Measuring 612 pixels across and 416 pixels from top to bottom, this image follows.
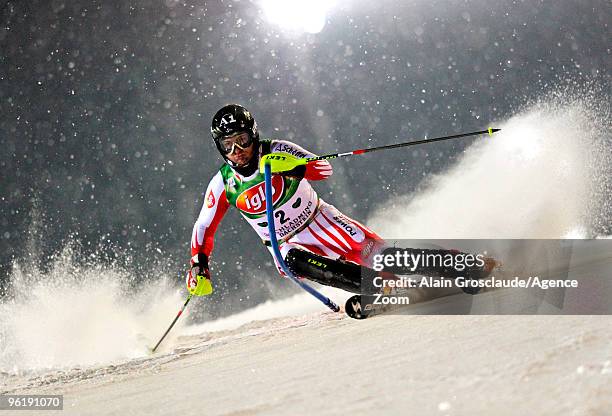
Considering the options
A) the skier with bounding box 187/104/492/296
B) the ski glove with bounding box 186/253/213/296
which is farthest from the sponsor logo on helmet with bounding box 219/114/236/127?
the ski glove with bounding box 186/253/213/296

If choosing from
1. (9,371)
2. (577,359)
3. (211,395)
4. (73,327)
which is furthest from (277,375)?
(73,327)

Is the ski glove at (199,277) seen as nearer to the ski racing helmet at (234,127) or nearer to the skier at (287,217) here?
the skier at (287,217)

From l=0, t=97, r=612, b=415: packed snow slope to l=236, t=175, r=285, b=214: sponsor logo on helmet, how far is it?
3.32 feet

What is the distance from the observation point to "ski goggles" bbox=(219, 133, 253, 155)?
141 inches

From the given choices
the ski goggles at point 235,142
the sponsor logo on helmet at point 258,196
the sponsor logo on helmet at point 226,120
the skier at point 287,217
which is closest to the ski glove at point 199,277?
the skier at point 287,217

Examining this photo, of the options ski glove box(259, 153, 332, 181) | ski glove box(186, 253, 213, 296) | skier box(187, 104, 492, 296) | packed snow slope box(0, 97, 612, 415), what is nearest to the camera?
packed snow slope box(0, 97, 612, 415)

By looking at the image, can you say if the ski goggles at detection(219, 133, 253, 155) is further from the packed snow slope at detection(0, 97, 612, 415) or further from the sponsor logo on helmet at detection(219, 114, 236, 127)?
the packed snow slope at detection(0, 97, 612, 415)

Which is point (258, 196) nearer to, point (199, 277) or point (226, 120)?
point (226, 120)

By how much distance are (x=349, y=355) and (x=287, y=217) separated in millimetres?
1899

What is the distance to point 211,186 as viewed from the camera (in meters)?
4.00

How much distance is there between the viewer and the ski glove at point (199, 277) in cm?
389

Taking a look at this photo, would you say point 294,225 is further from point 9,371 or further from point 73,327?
point 73,327

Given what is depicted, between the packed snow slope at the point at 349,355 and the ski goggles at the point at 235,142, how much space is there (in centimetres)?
146

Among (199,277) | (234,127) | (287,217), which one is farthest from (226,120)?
(199,277)
